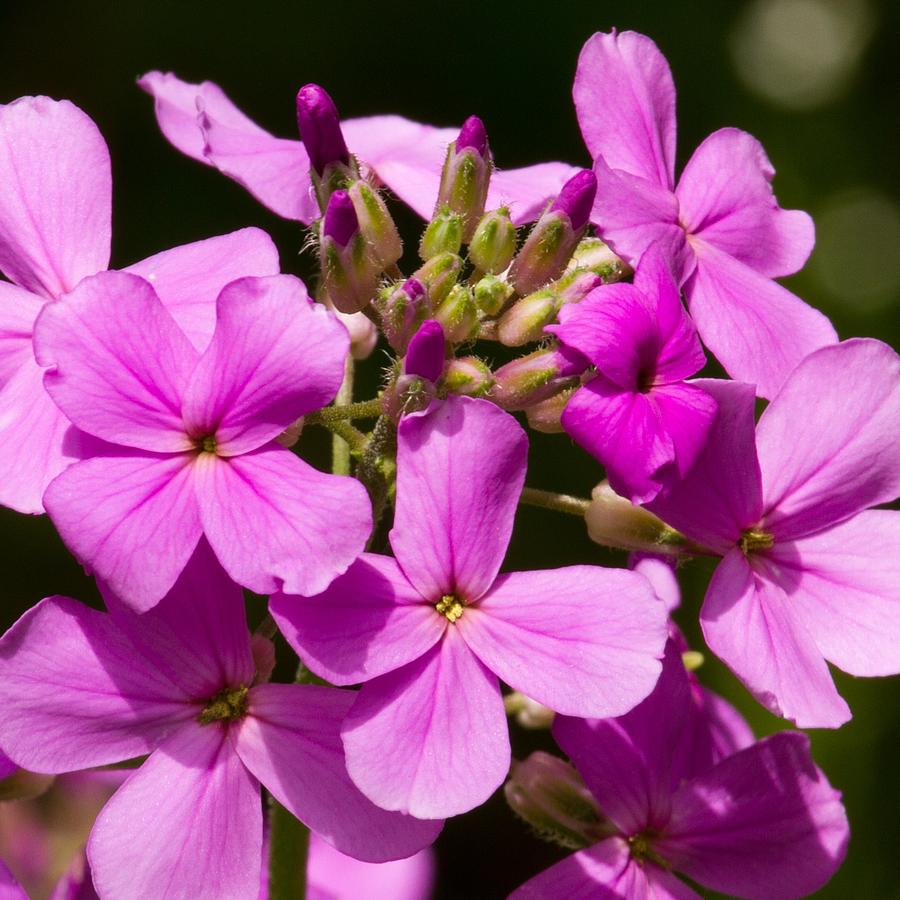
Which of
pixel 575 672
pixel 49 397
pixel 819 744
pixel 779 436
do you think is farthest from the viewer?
pixel 819 744

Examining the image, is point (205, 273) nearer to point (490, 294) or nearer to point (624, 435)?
point (490, 294)

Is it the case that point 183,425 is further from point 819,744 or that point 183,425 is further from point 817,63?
point 817,63

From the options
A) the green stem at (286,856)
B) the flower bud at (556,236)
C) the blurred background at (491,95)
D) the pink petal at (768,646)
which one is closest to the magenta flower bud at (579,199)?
the flower bud at (556,236)

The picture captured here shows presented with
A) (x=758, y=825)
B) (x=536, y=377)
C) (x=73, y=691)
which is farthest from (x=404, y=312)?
(x=758, y=825)

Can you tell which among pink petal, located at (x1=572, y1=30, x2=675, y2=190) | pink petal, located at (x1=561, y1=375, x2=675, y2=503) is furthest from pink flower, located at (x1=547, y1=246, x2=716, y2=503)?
pink petal, located at (x1=572, y1=30, x2=675, y2=190)

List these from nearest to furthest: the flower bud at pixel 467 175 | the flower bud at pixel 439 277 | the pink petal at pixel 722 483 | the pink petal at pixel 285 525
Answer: the pink petal at pixel 285 525, the pink petal at pixel 722 483, the flower bud at pixel 439 277, the flower bud at pixel 467 175

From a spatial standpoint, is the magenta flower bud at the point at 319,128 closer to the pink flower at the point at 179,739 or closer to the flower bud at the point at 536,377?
the flower bud at the point at 536,377

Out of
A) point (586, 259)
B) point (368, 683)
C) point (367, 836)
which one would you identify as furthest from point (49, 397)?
point (586, 259)
